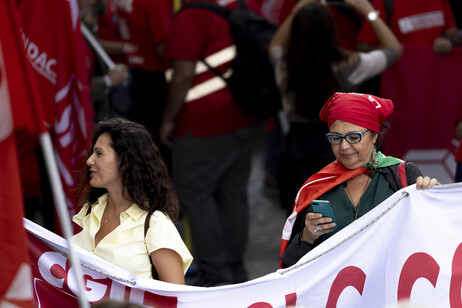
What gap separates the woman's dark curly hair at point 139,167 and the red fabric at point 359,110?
2.69 ft

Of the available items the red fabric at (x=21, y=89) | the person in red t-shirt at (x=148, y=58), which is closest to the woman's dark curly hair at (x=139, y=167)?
the red fabric at (x=21, y=89)

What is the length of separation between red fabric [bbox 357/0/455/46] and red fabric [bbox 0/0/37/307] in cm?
364

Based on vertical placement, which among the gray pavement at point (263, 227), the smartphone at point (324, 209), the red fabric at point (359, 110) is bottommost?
the gray pavement at point (263, 227)

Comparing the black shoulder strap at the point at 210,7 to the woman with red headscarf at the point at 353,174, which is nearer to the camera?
the woman with red headscarf at the point at 353,174

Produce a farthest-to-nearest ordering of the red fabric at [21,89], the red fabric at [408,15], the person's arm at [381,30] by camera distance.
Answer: the red fabric at [408,15], the person's arm at [381,30], the red fabric at [21,89]

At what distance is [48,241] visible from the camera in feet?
12.4

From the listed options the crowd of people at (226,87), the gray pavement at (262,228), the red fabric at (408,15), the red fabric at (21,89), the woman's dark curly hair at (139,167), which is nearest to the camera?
the red fabric at (21,89)

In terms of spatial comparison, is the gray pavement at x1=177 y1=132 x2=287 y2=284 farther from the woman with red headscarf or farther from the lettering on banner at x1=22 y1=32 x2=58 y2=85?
the woman with red headscarf

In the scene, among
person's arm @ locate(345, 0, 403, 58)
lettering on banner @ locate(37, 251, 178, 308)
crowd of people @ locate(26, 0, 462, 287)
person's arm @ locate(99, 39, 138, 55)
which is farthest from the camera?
person's arm @ locate(99, 39, 138, 55)

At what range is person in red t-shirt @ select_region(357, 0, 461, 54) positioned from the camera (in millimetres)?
6234

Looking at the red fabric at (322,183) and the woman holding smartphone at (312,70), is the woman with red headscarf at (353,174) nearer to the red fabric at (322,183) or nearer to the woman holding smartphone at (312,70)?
the red fabric at (322,183)

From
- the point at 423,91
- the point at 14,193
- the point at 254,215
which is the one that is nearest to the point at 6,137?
the point at 14,193

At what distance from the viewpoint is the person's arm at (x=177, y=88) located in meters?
6.10

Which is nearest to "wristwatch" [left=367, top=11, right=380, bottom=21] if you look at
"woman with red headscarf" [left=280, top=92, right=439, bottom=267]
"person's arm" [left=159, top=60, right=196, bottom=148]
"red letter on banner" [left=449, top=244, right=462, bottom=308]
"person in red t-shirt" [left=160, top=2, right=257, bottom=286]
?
"person in red t-shirt" [left=160, top=2, right=257, bottom=286]
